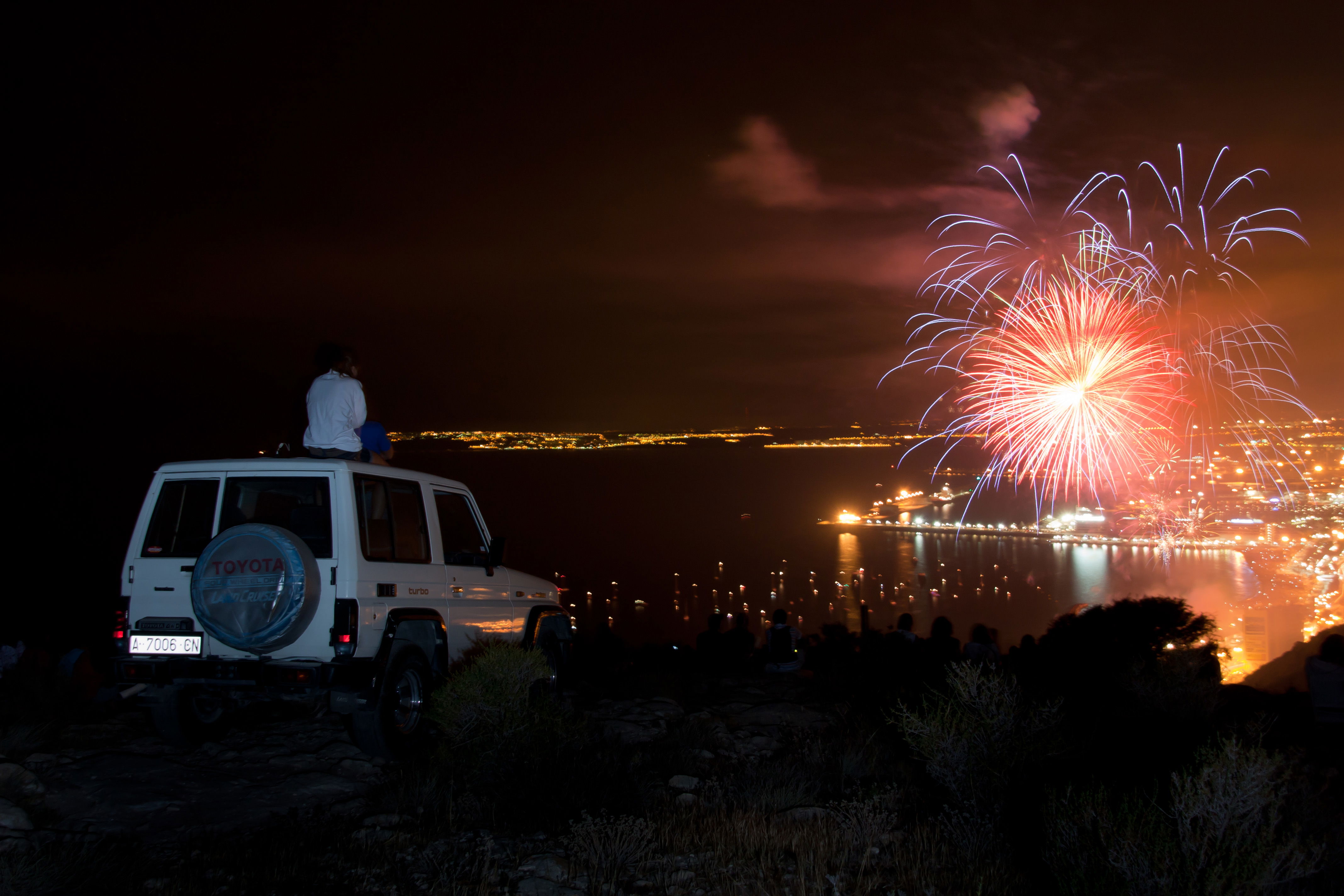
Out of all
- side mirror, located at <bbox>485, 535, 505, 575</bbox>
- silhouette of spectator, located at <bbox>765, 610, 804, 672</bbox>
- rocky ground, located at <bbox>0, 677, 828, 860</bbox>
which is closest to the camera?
rocky ground, located at <bbox>0, 677, 828, 860</bbox>

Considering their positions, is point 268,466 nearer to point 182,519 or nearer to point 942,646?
point 182,519

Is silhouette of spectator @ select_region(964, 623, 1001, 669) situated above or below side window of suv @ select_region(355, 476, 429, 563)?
below

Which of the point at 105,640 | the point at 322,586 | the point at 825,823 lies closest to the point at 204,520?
the point at 322,586

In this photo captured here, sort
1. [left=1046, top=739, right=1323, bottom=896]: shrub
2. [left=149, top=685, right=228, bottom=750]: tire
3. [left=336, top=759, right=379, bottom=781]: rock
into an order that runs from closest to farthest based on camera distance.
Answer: [left=1046, top=739, right=1323, bottom=896]: shrub
[left=336, top=759, right=379, bottom=781]: rock
[left=149, top=685, right=228, bottom=750]: tire

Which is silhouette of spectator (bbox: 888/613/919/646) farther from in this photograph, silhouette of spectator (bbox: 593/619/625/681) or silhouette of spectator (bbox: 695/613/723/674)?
silhouette of spectator (bbox: 593/619/625/681)

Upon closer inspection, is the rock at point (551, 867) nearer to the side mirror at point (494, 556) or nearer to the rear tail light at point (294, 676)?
the rear tail light at point (294, 676)

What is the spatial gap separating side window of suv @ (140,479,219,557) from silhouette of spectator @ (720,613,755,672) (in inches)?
326

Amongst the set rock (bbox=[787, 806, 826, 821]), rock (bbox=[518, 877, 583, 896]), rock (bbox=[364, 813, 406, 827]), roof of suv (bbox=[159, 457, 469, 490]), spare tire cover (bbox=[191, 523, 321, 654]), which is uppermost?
roof of suv (bbox=[159, 457, 469, 490])

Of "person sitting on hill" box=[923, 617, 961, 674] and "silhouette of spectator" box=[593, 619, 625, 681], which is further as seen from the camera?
"silhouette of spectator" box=[593, 619, 625, 681]

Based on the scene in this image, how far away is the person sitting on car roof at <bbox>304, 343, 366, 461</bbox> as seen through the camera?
272 inches

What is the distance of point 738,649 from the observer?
1346cm

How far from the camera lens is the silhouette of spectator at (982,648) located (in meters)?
10.1

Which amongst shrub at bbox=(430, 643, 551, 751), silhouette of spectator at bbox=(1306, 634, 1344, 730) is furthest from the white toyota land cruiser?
silhouette of spectator at bbox=(1306, 634, 1344, 730)

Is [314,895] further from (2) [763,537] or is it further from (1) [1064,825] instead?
(2) [763,537]
